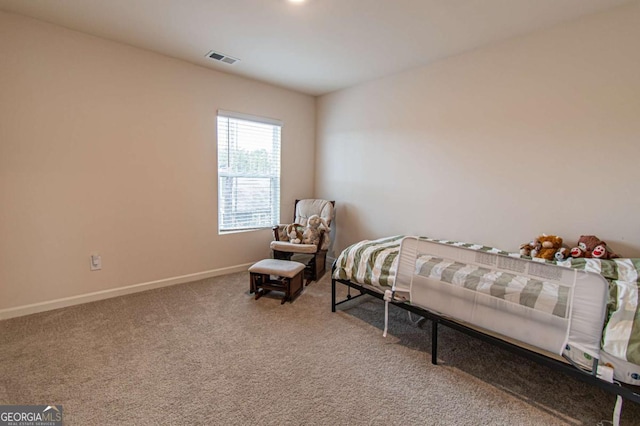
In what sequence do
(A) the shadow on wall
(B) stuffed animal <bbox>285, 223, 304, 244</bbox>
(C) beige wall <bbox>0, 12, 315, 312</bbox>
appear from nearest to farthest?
(C) beige wall <bbox>0, 12, 315, 312</bbox>
(B) stuffed animal <bbox>285, 223, 304, 244</bbox>
(A) the shadow on wall

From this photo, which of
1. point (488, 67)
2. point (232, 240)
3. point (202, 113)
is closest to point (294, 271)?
point (232, 240)

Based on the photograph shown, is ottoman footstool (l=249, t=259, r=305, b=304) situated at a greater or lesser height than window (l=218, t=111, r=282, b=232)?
lesser

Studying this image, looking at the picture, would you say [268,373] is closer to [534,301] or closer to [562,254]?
[534,301]

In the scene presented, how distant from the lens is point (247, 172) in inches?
156

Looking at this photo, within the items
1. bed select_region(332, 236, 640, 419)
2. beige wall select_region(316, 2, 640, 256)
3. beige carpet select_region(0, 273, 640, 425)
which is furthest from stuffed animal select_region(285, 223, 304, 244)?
bed select_region(332, 236, 640, 419)

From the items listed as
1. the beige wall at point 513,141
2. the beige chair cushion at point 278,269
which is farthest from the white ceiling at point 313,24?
the beige chair cushion at point 278,269

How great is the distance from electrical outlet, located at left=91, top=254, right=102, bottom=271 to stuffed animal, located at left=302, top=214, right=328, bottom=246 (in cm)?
212

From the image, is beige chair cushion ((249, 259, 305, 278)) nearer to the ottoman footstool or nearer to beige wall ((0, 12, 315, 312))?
the ottoman footstool

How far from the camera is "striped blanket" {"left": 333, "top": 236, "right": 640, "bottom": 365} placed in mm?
1324

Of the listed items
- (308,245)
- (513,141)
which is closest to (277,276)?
(308,245)

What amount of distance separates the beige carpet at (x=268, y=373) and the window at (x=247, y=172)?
4.91 ft

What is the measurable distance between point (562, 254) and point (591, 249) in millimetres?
173

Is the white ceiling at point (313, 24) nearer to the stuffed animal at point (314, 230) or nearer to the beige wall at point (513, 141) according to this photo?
the beige wall at point (513, 141)

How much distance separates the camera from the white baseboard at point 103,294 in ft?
8.56
